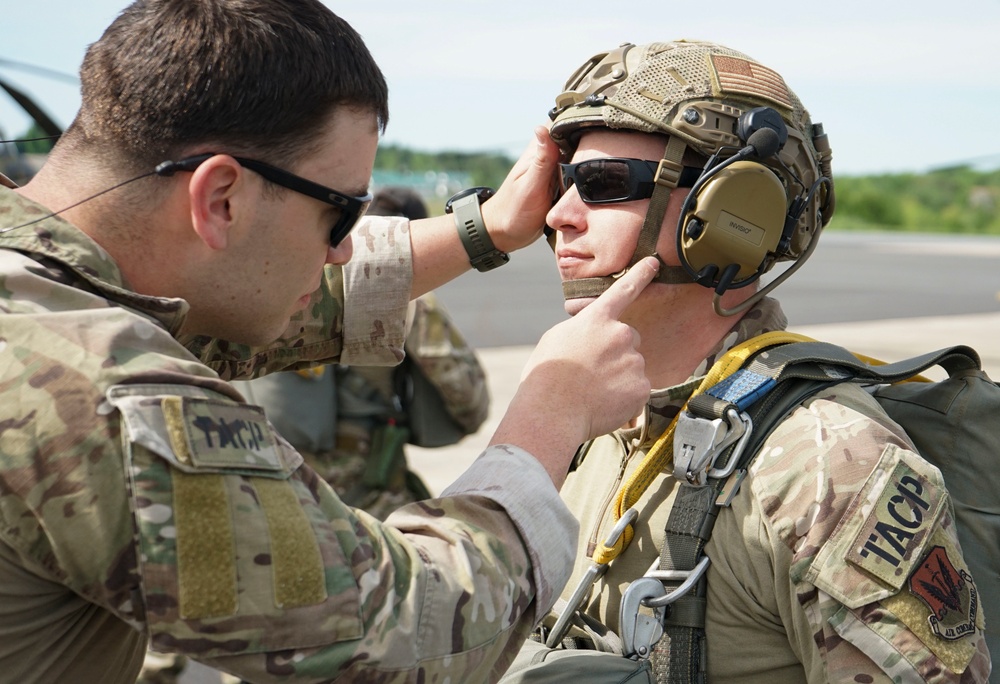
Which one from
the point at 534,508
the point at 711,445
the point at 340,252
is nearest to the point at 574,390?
the point at 534,508

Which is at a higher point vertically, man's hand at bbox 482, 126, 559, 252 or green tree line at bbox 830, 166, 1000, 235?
man's hand at bbox 482, 126, 559, 252

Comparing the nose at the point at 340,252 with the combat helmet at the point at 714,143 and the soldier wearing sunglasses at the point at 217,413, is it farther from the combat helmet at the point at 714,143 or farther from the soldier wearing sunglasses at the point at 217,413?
the combat helmet at the point at 714,143

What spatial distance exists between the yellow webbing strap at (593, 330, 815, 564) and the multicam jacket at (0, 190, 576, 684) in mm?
639

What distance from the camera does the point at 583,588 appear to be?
2.55 m

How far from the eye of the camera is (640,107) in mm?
2721

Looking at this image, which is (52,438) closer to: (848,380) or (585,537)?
(585,537)

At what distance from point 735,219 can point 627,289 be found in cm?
43

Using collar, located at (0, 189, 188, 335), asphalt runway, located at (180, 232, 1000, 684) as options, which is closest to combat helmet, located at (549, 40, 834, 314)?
collar, located at (0, 189, 188, 335)

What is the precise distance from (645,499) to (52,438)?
5.07 feet

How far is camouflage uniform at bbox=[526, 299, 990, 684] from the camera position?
7.22 feet

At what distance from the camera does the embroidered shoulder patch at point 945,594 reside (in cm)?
223

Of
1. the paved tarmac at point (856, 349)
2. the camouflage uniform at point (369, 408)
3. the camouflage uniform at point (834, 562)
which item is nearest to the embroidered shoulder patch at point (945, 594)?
the camouflage uniform at point (834, 562)

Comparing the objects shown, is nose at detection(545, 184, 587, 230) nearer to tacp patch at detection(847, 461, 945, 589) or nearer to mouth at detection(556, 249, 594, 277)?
mouth at detection(556, 249, 594, 277)

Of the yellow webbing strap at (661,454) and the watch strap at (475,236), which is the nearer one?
the yellow webbing strap at (661,454)
